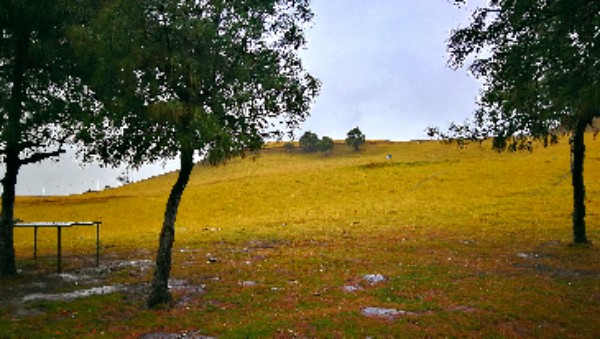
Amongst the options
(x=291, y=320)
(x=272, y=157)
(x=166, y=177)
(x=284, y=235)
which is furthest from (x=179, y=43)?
(x=272, y=157)

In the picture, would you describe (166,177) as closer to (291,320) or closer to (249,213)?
(249,213)

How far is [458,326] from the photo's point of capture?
11.7m

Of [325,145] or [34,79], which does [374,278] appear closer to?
[34,79]

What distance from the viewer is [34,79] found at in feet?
58.9

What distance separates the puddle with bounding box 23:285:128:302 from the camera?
51.1ft

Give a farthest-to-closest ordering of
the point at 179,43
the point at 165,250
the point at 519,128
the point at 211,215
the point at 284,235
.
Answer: the point at 211,215, the point at 284,235, the point at 519,128, the point at 165,250, the point at 179,43

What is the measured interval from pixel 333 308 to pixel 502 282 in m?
A: 7.04

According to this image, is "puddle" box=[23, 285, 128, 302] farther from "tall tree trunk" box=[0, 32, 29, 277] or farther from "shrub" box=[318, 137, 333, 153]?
"shrub" box=[318, 137, 333, 153]

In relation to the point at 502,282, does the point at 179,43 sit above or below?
above

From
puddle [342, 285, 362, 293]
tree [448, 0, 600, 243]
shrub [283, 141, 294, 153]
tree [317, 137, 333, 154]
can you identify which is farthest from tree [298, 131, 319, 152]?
puddle [342, 285, 362, 293]

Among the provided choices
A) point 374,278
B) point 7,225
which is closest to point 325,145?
point 7,225

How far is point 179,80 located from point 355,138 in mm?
119646

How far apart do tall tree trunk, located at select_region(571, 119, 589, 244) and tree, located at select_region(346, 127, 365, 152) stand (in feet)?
350

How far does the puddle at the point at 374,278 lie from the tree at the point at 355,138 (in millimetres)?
113773
